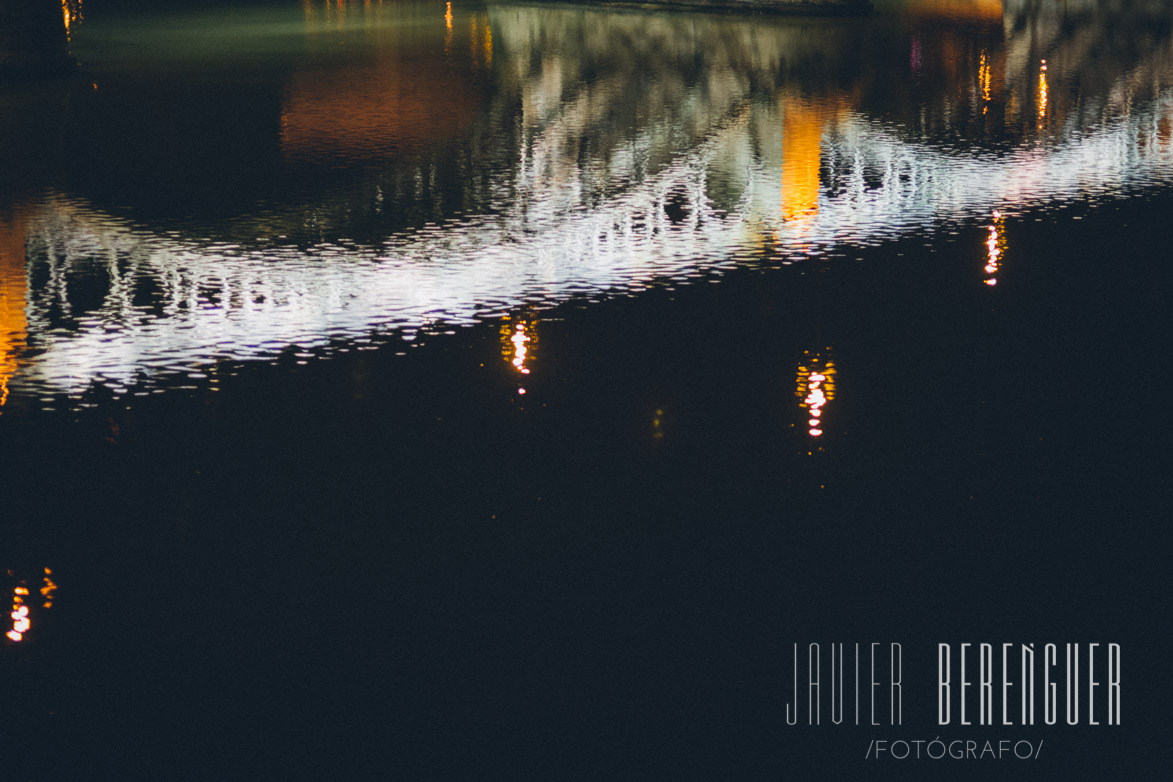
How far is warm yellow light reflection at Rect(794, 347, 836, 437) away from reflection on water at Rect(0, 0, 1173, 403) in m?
1.43

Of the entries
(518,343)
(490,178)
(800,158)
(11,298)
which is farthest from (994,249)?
(11,298)

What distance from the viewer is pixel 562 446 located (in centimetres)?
622

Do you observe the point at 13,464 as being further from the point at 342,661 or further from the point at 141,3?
the point at 141,3

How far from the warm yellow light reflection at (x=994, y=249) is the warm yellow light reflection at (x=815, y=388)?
6.63 feet

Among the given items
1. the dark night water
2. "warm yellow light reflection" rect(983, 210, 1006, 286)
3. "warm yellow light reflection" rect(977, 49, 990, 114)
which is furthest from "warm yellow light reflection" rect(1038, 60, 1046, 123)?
"warm yellow light reflection" rect(983, 210, 1006, 286)

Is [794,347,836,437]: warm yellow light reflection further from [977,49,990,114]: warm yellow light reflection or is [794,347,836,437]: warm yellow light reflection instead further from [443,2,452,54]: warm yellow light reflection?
[443,2,452,54]: warm yellow light reflection

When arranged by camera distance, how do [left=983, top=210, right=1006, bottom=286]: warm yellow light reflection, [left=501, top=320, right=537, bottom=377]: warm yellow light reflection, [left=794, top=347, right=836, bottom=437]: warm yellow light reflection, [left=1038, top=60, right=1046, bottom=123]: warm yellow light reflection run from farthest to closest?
[left=1038, top=60, right=1046, bottom=123]: warm yellow light reflection, [left=983, top=210, right=1006, bottom=286]: warm yellow light reflection, [left=501, top=320, right=537, bottom=377]: warm yellow light reflection, [left=794, top=347, right=836, bottom=437]: warm yellow light reflection

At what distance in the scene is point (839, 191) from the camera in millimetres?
11953

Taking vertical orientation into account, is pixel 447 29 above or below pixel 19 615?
above

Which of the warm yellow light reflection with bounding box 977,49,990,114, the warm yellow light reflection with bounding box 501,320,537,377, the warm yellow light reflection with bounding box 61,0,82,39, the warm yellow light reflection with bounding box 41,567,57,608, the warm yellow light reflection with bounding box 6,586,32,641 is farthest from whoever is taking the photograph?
the warm yellow light reflection with bounding box 61,0,82,39

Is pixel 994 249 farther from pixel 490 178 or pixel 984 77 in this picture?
pixel 984 77

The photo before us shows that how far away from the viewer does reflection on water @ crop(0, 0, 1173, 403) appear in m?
8.52

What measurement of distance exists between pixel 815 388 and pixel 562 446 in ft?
4.72

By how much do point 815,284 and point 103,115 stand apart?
10.9 metres
